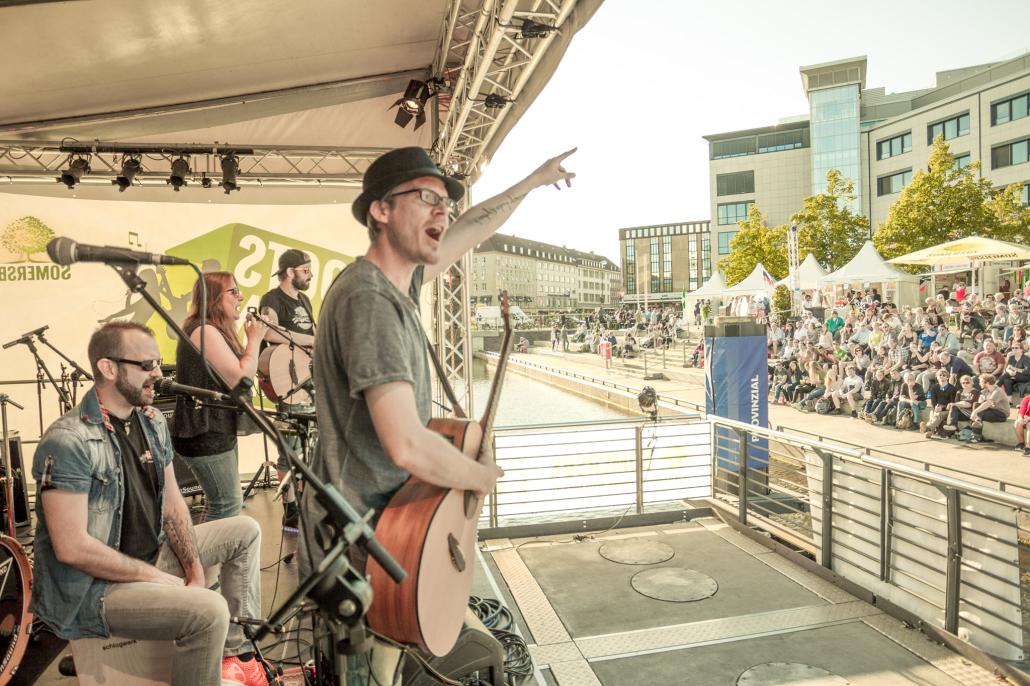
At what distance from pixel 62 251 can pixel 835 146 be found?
69.7m

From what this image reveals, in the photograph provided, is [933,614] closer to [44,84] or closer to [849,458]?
[849,458]

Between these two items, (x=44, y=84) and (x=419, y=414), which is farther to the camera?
(x=44, y=84)

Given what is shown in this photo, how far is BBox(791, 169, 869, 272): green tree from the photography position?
113 feet

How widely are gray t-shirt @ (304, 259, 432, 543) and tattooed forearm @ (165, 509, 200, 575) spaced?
1470 mm

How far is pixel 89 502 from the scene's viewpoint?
236 centimetres

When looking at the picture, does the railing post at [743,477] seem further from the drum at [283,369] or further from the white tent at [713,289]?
the white tent at [713,289]

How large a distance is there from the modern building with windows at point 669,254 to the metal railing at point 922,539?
5183 inches

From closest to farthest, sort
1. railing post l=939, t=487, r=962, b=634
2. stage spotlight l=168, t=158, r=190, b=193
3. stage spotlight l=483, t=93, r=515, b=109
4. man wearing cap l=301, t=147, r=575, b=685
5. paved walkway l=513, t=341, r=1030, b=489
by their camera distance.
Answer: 1. man wearing cap l=301, t=147, r=575, b=685
2. railing post l=939, t=487, r=962, b=634
3. stage spotlight l=483, t=93, r=515, b=109
4. stage spotlight l=168, t=158, r=190, b=193
5. paved walkway l=513, t=341, r=1030, b=489

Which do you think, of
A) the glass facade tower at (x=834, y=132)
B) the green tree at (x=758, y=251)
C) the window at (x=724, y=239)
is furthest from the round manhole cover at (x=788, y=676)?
the window at (x=724, y=239)

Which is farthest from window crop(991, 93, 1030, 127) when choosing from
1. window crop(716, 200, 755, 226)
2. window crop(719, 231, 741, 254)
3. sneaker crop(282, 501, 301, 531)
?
sneaker crop(282, 501, 301, 531)

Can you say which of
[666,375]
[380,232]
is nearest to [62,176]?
[380,232]

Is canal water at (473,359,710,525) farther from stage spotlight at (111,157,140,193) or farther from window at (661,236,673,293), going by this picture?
window at (661,236,673,293)

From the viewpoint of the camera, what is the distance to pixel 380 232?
5.81ft

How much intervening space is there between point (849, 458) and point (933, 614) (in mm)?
1127
